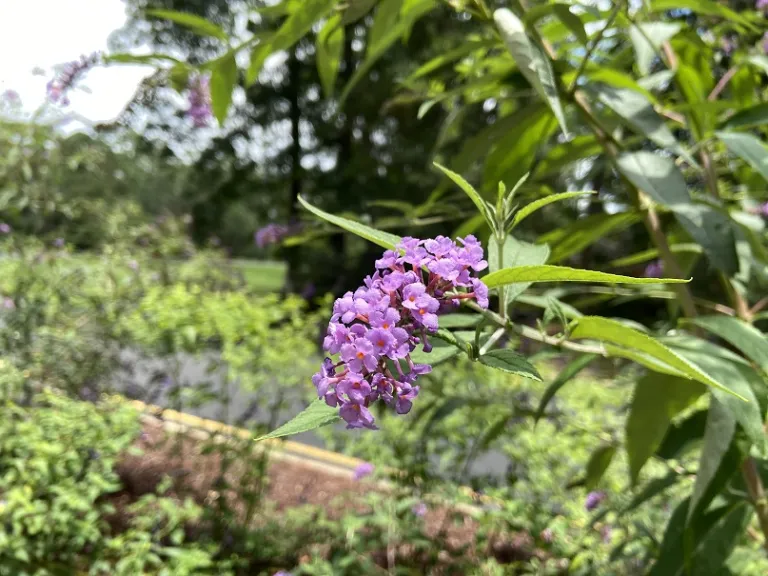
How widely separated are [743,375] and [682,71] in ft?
1.91

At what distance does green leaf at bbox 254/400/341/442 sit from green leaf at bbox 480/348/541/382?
13 cm

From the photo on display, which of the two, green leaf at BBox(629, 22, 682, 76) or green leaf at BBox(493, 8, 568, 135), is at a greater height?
green leaf at BBox(629, 22, 682, 76)

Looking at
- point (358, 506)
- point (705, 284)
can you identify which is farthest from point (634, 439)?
point (705, 284)

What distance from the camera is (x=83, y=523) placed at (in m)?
1.58

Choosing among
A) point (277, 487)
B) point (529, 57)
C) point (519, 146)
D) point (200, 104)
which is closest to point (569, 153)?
point (519, 146)

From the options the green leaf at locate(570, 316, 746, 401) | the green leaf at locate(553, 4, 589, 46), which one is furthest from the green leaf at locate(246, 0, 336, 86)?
the green leaf at locate(570, 316, 746, 401)

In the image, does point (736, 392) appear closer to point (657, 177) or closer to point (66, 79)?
point (657, 177)

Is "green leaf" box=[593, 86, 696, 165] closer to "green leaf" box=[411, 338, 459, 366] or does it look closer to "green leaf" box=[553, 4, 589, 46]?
"green leaf" box=[553, 4, 589, 46]

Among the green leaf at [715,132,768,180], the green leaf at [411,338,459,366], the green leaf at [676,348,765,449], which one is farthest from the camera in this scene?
the green leaf at [715,132,768,180]

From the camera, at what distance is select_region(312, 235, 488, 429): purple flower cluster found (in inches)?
18.0

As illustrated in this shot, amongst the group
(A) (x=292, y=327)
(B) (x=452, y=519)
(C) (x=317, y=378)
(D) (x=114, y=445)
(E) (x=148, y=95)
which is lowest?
(B) (x=452, y=519)

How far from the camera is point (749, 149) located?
791 mm

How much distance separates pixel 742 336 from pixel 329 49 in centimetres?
75

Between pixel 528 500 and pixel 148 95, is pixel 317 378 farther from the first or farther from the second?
pixel 528 500
